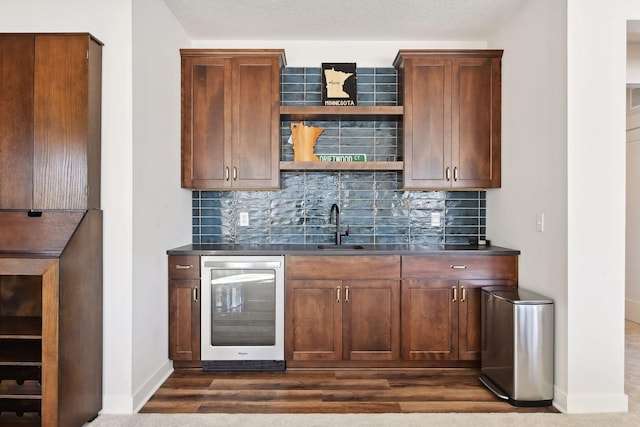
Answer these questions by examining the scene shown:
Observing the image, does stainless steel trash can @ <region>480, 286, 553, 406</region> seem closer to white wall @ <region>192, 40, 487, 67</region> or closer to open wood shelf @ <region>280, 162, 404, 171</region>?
open wood shelf @ <region>280, 162, 404, 171</region>

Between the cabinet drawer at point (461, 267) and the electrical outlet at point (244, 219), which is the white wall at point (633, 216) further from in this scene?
the electrical outlet at point (244, 219)

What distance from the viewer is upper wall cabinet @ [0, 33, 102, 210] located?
240 centimetres

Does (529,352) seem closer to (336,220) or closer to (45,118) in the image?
(336,220)

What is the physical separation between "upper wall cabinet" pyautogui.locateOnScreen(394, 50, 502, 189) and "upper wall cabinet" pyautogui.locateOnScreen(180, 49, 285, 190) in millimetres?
1100

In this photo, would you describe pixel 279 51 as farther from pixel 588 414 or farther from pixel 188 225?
pixel 588 414

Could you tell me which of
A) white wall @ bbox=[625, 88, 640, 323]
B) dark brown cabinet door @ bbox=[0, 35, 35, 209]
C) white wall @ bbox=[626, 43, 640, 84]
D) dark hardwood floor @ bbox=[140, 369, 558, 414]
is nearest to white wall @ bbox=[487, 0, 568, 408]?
dark hardwood floor @ bbox=[140, 369, 558, 414]

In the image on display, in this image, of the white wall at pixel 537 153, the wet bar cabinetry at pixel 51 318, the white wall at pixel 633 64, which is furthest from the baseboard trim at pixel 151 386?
the white wall at pixel 633 64

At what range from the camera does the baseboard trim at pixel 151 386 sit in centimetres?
268

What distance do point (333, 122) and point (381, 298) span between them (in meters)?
1.62

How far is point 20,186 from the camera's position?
2.40m

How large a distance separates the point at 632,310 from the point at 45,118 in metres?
5.75

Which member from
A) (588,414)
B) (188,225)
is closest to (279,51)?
(188,225)

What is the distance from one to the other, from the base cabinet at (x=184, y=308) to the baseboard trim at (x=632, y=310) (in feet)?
15.1

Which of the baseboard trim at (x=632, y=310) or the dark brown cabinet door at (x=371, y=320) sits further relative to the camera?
the baseboard trim at (x=632, y=310)
